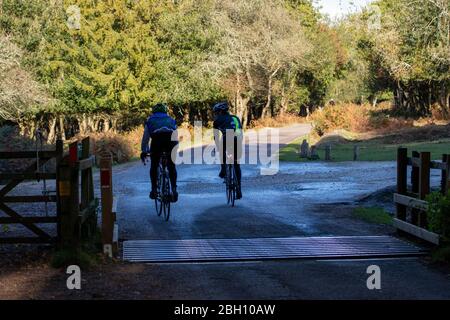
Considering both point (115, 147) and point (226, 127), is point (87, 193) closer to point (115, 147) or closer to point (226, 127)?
point (226, 127)

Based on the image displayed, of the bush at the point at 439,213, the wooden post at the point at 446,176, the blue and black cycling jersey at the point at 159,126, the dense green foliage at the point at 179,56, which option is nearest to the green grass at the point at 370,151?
the dense green foliage at the point at 179,56

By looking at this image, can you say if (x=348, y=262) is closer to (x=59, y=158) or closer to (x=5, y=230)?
(x=59, y=158)

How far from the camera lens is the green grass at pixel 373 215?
43.4 ft

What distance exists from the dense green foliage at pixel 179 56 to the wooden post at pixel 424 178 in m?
32.7

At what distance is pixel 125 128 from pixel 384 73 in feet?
76.6

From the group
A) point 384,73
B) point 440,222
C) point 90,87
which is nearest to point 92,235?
point 440,222

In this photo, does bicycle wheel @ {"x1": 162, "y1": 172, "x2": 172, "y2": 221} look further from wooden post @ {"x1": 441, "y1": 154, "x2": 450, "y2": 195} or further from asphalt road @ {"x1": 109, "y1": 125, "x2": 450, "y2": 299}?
wooden post @ {"x1": 441, "y1": 154, "x2": 450, "y2": 195}

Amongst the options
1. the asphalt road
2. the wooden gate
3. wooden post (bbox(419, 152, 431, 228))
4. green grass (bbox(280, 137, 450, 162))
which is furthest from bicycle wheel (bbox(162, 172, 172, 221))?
green grass (bbox(280, 137, 450, 162))

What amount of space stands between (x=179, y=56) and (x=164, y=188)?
47.6 metres

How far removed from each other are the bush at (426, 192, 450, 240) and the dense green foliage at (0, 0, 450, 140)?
33792mm

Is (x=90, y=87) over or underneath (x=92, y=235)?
over

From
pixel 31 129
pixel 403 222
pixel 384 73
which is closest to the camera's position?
pixel 403 222

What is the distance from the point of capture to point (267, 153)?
37.0 m

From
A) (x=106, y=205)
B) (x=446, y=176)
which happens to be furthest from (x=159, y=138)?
(x=446, y=176)
